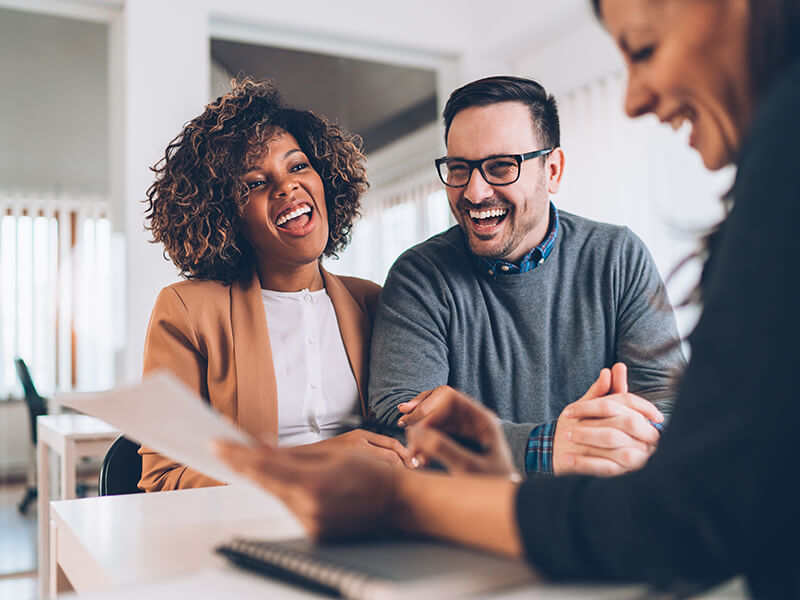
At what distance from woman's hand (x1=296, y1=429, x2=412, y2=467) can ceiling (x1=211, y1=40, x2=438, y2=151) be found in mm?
2738

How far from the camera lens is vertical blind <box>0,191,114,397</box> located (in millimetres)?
3303

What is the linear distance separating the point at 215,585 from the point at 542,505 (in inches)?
10.3

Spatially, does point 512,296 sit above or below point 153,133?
below

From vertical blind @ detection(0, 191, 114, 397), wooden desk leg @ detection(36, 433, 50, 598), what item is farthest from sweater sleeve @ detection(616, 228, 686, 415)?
vertical blind @ detection(0, 191, 114, 397)

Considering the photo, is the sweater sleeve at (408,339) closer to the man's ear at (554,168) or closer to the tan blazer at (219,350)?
the tan blazer at (219,350)

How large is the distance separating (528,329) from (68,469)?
181 cm

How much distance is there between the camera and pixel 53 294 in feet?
11.0

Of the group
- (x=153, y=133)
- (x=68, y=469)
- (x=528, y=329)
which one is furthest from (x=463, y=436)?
(x=153, y=133)

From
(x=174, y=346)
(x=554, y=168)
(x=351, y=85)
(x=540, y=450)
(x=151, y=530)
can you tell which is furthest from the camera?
(x=351, y=85)

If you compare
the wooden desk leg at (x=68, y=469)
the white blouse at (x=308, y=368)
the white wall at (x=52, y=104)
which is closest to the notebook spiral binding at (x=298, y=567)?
the white blouse at (x=308, y=368)

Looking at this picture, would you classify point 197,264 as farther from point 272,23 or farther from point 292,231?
point 272,23

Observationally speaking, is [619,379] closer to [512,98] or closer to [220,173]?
[512,98]

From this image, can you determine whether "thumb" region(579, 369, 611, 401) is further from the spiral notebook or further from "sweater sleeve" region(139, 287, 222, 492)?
"sweater sleeve" region(139, 287, 222, 492)

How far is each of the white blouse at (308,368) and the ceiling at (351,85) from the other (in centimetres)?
237
